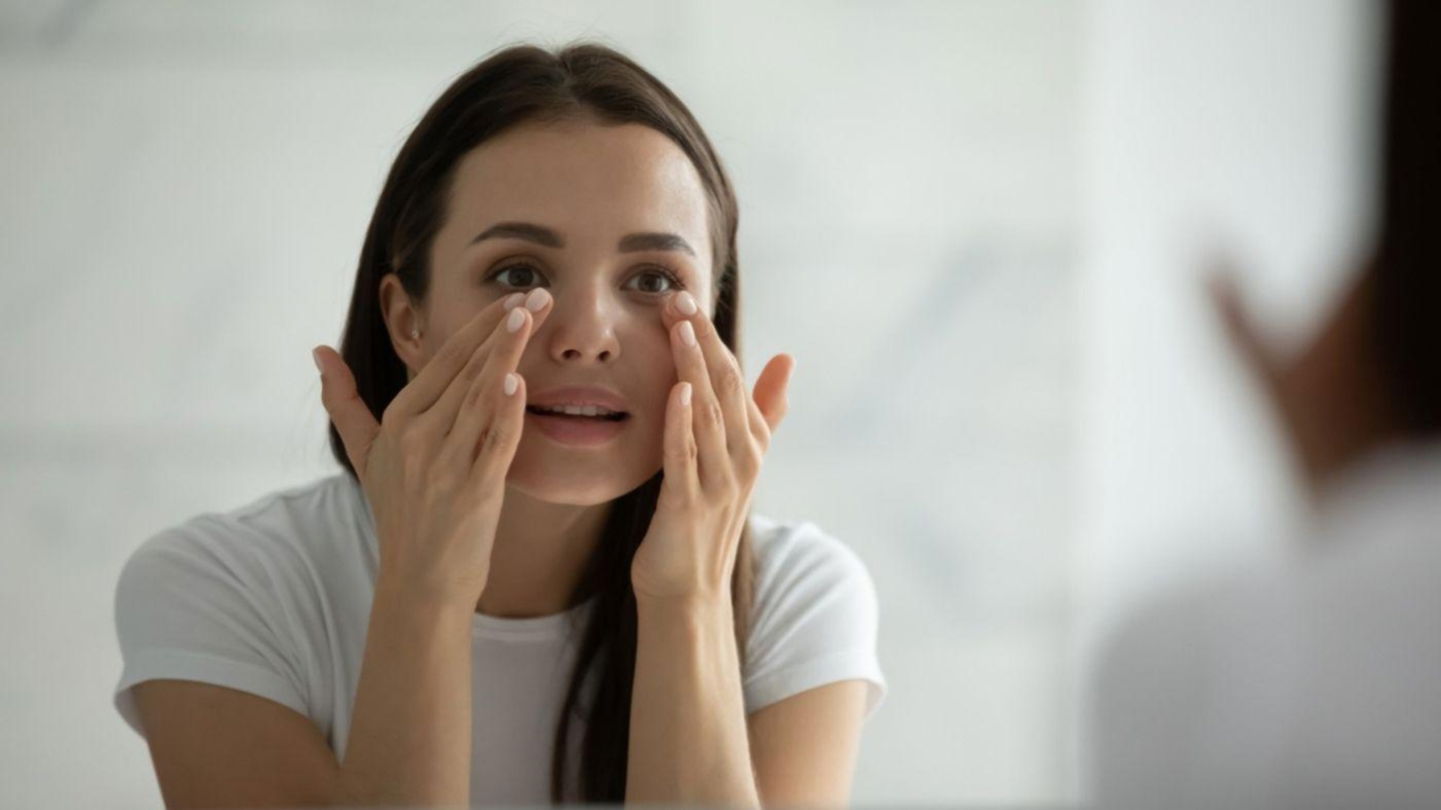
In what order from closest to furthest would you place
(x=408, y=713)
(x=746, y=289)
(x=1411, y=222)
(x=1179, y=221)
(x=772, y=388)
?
(x=1411, y=222), (x=408, y=713), (x=772, y=388), (x=746, y=289), (x=1179, y=221)

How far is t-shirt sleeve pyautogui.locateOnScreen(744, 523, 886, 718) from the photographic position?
0.78 meters

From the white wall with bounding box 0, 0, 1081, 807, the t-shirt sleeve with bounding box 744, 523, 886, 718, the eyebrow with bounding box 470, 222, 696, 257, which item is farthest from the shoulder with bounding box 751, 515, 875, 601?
the white wall with bounding box 0, 0, 1081, 807

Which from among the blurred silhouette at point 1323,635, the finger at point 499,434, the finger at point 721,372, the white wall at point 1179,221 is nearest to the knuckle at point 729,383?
the finger at point 721,372

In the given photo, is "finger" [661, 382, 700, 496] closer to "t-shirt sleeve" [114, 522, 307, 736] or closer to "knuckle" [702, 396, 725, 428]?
"knuckle" [702, 396, 725, 428]

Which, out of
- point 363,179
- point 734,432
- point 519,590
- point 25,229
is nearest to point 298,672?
point 519,590

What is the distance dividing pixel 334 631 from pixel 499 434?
0.18 meters

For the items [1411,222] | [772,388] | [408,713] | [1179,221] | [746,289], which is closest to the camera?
[1411,222]

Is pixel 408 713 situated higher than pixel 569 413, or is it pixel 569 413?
pixel 569 413

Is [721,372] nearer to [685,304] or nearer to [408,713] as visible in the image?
[685,304]

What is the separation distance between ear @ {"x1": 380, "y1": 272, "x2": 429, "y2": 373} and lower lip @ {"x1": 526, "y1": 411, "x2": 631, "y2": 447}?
9 cm

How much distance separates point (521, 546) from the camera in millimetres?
805

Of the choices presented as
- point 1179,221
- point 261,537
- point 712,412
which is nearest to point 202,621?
point 261,537

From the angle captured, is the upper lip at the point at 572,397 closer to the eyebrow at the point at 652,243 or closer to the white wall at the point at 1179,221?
the eyebrow at the point at 652,243

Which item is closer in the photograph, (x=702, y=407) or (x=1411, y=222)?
(x=1411, y=222)
